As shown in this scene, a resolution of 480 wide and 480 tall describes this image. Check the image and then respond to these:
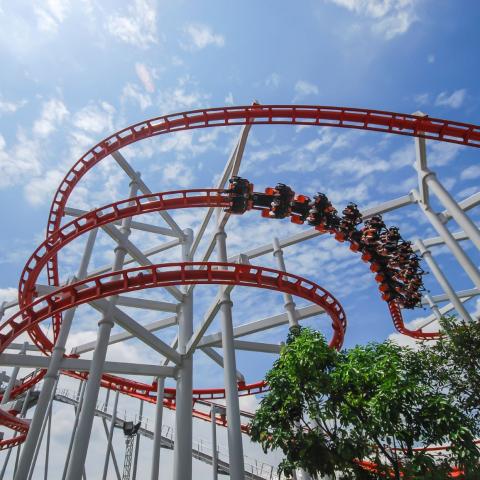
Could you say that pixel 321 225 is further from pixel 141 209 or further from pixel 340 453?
pixel 340 453

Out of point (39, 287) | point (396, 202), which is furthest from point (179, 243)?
point (396, 202)

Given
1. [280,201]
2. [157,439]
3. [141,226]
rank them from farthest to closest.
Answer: [141,226] → [157,439] → [280,201]

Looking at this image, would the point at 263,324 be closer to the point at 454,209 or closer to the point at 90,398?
the point at 90,398

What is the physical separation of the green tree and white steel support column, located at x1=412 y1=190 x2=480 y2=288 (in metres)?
2.50

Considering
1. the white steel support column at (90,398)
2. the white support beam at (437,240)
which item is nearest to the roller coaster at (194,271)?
the white steel support column at (90,398)

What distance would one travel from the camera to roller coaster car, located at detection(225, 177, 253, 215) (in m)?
8.89

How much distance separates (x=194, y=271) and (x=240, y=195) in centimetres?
228

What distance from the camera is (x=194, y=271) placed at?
24.8ft

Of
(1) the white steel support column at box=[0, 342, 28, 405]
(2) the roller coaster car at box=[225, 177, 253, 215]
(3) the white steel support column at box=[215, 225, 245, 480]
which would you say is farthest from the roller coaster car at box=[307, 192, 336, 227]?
(1) the white steel support column at box=[0, 342, 28, 405]

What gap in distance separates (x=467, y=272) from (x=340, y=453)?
15.7 feet

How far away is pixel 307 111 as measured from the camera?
9633 millimetres

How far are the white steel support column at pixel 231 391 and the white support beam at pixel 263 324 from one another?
123cm

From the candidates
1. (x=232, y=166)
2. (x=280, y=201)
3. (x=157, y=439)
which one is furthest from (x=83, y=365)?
(x=232, y=166)

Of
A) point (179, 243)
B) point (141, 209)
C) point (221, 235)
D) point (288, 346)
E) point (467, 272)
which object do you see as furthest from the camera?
point (179, 243)
